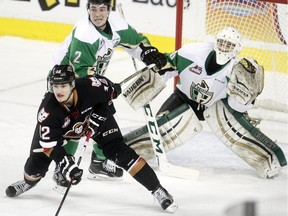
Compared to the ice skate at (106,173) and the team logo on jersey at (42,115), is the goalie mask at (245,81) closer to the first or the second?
the ice skate at (106,173)

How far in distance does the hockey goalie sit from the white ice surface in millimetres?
117

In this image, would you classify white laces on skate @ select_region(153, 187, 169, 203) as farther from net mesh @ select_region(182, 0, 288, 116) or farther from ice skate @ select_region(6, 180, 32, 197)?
net mesh @ select_region(182, 0, 288, 116)

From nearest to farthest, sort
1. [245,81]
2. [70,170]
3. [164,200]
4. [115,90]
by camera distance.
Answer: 1. [70,170]
2. [164,200]
3. [115,90]
4. [245,81]

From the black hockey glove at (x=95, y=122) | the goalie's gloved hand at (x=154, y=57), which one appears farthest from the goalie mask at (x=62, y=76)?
the goalie's gloved hand at (x=154, y=57)

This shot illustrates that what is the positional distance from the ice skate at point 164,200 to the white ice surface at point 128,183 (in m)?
0.05

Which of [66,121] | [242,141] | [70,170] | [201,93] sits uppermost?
[66,121]

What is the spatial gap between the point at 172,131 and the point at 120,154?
2.12ft

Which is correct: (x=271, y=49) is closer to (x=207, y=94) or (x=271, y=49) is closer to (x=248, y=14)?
(x=248, y=14)

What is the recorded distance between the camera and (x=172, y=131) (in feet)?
12.7

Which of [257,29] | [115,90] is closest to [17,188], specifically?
[115,90]

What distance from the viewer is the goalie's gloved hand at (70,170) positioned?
3.08 meters

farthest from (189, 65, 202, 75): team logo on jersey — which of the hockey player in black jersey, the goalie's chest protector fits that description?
the hockey player in black jersey

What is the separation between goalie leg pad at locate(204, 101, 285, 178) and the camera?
151 inches

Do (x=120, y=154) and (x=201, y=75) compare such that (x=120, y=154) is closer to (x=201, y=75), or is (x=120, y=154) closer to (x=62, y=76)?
(x=62, y=76)
